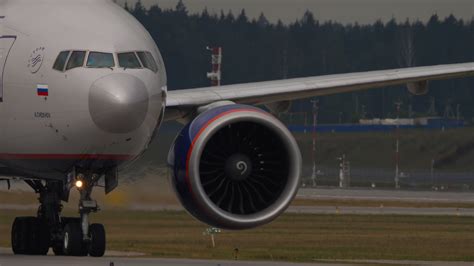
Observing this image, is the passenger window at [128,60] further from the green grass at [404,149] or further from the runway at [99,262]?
the green grass at [404,149]

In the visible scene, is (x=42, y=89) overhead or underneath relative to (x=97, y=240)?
overhead

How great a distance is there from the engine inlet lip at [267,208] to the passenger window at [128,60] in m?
1.44

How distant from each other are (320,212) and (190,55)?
7.73m

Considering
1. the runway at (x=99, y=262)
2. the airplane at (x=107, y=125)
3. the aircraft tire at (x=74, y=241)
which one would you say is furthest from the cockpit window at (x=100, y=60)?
the runway at (x=99, y=262)

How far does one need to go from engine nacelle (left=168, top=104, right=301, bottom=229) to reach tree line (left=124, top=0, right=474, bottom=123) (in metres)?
11.0

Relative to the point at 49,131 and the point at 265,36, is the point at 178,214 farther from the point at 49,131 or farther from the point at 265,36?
the point at 265,36

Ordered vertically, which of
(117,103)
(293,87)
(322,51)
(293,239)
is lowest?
(293,239)

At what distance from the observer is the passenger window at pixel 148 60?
21.5 metres

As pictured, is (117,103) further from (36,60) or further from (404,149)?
(404,149)

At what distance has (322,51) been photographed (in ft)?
262

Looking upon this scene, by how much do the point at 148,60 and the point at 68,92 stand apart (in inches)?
55.5

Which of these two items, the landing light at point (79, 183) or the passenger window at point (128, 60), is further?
the landing light at point (79, 183)

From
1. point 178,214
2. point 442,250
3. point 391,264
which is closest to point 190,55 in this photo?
point 178,214

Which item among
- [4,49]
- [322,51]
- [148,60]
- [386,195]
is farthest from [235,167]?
[322,51]
